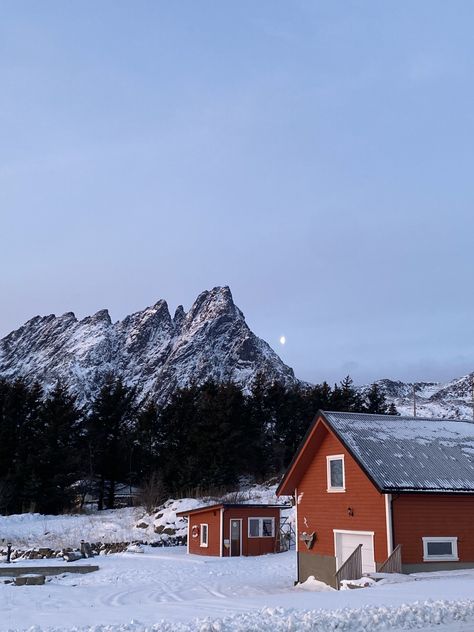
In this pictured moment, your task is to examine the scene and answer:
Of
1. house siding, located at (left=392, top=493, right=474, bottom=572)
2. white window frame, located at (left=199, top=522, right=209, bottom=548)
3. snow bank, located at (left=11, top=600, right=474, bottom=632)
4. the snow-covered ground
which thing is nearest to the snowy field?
snow bank, located at (left=11, top=600, right=474, bottom=632)

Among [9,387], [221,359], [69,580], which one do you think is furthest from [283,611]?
[221,359]

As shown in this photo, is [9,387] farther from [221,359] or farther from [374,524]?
[221,359]

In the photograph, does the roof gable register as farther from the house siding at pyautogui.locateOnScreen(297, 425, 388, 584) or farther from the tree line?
the tree line

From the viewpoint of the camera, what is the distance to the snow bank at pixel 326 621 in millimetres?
10578

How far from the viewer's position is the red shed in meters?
34.4

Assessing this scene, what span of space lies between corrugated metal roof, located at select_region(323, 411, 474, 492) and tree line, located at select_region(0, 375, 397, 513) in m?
26.3

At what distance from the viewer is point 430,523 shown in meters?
20.8

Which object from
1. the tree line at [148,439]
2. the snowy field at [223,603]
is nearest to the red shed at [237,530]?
the snowy field at [223,603]

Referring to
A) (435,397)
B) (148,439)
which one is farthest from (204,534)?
(435,397)

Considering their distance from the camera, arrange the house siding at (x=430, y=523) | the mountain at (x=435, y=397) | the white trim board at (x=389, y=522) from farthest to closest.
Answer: the mountain at (x=435, y=397) → the house siding at (x=430, y=523) → the white trim board at (x=389, y=522)

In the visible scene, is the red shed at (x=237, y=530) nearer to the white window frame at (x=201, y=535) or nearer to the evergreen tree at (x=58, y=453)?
the white window frame at (x=201, y=535)

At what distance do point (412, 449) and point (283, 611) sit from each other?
493 inches

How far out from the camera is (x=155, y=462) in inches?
2366

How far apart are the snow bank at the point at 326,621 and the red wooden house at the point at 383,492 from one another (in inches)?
323
